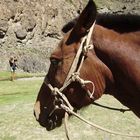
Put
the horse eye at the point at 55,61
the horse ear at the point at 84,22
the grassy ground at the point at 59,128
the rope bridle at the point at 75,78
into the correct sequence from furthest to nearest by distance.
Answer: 1. the grassy ground at the point at 59,128
2. the horse eye at the point at 55,61
3. the rope bridle at the point at 75,78
4. the horse ear at the point at 84,22

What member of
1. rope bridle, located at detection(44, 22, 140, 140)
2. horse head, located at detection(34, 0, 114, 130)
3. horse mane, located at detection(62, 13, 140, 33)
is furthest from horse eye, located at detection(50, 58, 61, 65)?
horse mane, located at detection(62, 13, 140, 33)

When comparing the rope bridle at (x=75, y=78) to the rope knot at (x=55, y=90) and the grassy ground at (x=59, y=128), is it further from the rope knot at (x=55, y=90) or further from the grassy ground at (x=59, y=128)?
the grassy ground at (x=59, y=128)

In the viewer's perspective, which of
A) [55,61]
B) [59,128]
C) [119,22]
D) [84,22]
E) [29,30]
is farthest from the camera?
[29,30]

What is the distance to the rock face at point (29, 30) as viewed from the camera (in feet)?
176

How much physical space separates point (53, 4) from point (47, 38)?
4838 mm

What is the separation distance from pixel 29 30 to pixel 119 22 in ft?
171

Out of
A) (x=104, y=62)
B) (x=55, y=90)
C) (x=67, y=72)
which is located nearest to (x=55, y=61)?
(x=67, y=72)

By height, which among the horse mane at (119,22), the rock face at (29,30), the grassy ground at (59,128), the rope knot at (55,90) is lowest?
the rock face at (29,30)

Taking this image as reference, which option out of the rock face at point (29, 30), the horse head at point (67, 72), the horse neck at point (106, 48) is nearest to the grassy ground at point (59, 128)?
the horse head at point (67, 72)

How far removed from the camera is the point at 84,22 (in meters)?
5.04

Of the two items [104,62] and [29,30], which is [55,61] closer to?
[104,62]

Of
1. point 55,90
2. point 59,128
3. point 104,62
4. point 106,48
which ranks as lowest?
point 59,128

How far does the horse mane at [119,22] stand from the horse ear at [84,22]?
194 millimetres

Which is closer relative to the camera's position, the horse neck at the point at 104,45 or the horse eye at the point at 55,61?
the horse neck at the point at 104,45
